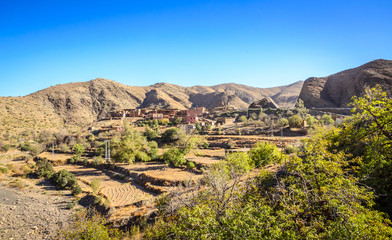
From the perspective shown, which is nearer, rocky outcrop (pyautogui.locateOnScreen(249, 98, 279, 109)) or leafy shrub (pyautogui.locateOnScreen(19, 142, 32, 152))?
leafy shrub (pyautogui.locateOnScreen(19, 142, 32, 152))

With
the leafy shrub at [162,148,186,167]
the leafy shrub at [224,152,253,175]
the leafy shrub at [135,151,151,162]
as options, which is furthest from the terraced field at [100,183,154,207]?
the leafy shrub at [224,152,253,175]

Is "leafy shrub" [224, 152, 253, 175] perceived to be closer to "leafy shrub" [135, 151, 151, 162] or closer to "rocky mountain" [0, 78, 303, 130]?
"leafy shrub" [135, 151, 151, 162]

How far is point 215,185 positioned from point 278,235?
2.19 m

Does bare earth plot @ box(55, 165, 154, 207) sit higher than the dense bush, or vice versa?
the dense bush

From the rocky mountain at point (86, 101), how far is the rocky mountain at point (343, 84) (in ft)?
92.2

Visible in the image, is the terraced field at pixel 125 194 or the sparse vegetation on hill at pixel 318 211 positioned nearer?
the sparse vegetation on hill at pixel 318 211

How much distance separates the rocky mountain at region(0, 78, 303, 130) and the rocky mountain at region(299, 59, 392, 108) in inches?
1107

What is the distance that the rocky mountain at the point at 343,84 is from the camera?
53478mm

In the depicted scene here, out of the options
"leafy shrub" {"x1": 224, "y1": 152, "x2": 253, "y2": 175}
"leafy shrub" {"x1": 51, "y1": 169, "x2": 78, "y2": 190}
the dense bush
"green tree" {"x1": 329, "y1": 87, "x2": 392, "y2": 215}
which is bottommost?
"leafy shrub" {"x1": 51, "y1": 169, "x2": 78, "y2": 190}

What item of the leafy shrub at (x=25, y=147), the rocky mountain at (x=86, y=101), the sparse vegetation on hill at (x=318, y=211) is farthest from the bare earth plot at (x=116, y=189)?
the rocky mountain at (x=86, y=101)

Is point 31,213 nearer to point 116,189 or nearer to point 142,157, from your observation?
point 116,189

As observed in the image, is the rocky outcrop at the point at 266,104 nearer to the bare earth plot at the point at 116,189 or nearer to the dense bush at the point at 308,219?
the bare earth plot at the point at 116,189

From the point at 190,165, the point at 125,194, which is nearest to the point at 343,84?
the point at 190,165

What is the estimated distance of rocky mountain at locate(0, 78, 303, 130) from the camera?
179 ft
